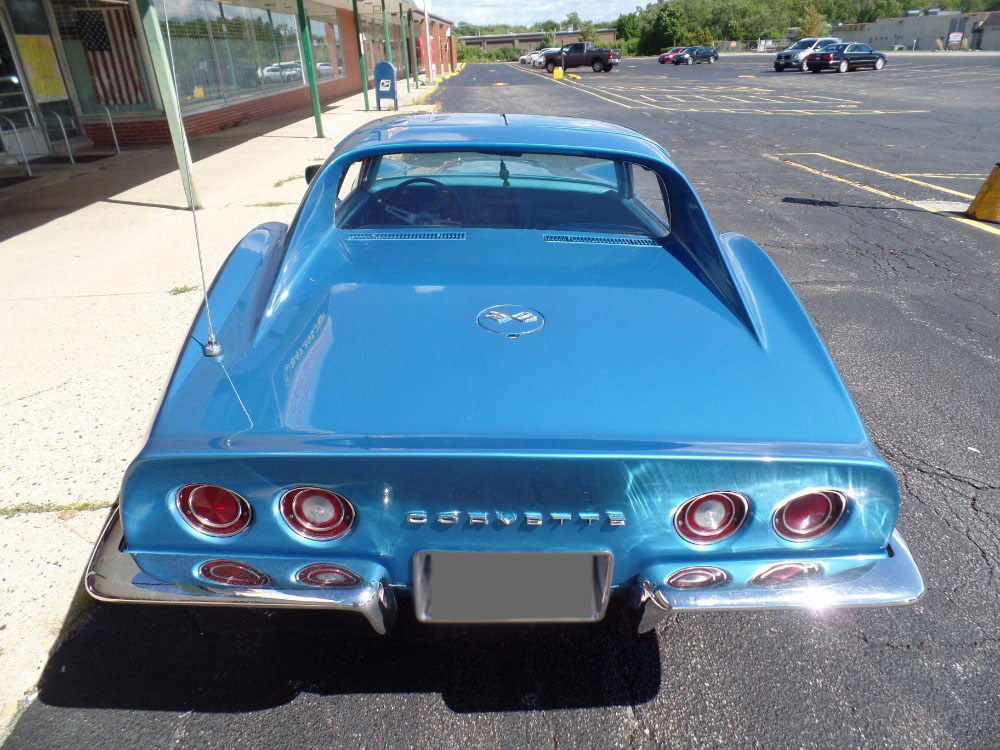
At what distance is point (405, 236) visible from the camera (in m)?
2.43

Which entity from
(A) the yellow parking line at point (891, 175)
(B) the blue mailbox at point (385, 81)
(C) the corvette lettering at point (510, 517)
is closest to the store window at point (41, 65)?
(B) the blue mailbox at point (385, 81)

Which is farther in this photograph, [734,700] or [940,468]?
[940,468]

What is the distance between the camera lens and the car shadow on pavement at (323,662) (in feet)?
5.96

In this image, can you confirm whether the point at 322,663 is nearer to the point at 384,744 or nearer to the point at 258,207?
the point at 384,744

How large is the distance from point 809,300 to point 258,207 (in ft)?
19.3

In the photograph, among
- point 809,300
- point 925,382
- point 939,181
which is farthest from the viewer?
point 939,181

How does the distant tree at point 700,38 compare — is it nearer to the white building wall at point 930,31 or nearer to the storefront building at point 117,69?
the white building wall at point 930,31

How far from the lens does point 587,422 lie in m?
1.44

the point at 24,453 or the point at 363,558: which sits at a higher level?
the point at 363,558

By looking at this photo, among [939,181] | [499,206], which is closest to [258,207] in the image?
[499,206]

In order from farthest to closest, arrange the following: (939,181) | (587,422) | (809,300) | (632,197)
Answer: (939,181) < (809,300) < (632,197) < (587,422)

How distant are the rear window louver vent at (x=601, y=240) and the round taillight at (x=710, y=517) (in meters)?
1.27

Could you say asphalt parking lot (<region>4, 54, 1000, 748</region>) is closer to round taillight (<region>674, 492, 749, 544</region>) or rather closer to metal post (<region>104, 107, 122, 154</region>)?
round taillight (<region>674, 492, 749, 544</region>)

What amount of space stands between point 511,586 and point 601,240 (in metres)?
1.46
